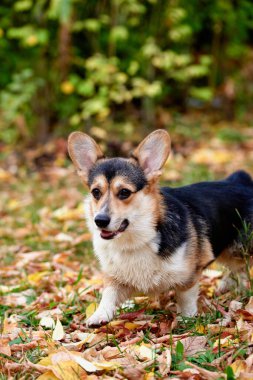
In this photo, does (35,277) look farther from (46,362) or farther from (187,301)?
(46,362)

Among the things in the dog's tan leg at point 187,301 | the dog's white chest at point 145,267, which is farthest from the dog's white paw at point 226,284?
the dog's white chest at point 145,267

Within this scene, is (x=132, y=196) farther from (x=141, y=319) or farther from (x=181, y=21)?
(x=181, y=21)

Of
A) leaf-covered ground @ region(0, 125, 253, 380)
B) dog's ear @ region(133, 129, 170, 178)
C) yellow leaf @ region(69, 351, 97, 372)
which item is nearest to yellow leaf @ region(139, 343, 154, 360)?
leaf-covered ground @ region(0, 125, 253, 380)

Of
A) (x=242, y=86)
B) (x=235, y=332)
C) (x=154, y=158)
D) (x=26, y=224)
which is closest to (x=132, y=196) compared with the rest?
(x=154, y=158)

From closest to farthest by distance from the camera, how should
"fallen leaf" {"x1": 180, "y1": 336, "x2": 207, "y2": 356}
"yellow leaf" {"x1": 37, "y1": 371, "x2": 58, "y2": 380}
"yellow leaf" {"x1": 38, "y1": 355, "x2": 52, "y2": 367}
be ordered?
1. "yellow leaf" {"x1": 37, "y1": 371, "x2": 58, "y2": 380}
2. "yellow leaf" {"x1": 38, "y1": 355, "x2": 52, "y2": 367}
3. "fallen leaf" {"x1": 180, "y1": 336, "x2": 207, "y2": 356}

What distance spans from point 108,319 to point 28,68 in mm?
6599

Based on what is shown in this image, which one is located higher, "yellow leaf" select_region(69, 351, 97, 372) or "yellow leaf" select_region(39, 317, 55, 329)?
"yellow leaf" select_region(69, 351, 97, 372)

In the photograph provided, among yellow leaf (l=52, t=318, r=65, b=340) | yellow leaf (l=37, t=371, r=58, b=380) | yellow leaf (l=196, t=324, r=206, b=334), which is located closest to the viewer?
yellow leaf (l=37, t=371, r=58, b=380)

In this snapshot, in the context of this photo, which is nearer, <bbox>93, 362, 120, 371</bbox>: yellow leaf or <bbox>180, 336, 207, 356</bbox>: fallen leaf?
<bbox>93, 362, 120, 371</bbox>: yellow leaf

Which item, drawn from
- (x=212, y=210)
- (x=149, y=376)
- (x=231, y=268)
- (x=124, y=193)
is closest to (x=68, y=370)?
(x=149, y=376)

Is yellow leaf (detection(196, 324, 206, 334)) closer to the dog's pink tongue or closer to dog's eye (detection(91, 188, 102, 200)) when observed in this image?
the dog's pink tongue

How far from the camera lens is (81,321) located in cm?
398

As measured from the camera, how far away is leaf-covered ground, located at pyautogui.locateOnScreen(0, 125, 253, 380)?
3.00 meters

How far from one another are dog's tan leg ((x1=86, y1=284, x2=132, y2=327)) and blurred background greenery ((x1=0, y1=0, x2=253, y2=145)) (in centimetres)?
536
